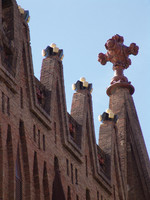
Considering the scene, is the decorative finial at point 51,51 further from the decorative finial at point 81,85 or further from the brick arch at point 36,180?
the brick arch at point 36,180

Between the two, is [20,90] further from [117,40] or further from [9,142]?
[117,40]

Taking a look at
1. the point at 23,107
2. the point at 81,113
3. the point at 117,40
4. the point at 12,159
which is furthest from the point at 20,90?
the point at 117,40

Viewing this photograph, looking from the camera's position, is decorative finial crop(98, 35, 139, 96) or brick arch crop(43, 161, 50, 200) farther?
decorative finial crop(98, 35, 139, 96)

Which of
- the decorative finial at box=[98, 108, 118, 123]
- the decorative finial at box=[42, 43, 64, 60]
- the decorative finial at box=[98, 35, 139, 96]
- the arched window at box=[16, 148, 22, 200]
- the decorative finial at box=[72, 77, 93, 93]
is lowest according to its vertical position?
the arched window at box=[16, 148, 22, 200]

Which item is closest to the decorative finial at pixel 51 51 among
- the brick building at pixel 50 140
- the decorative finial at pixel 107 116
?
the brick building at pixel 50 140

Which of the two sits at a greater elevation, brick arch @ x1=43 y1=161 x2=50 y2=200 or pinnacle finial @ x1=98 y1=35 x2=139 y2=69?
pinnacle finial @ x1=98 y1=35 x2=139 y2=69

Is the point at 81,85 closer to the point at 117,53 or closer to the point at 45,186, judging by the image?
the point at 45,186

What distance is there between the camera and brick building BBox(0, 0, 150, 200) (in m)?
31.8

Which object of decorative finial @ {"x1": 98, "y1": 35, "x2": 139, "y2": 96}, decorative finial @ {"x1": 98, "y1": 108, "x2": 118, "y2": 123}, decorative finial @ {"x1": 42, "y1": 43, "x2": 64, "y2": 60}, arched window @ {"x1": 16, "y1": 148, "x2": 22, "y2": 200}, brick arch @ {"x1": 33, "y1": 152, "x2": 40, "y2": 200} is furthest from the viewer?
decorative finial @ {"x1": 98, "y1": 35, "x2": 139, "y2": 96}

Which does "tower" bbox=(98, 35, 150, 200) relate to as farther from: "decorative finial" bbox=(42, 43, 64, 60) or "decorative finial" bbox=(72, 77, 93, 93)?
"decorative finial" bbox=(42, 43, 64, 60)

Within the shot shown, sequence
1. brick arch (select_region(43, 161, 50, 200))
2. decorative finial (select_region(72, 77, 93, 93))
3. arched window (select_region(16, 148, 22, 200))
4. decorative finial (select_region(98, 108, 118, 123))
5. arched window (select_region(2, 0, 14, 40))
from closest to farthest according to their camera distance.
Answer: arched window (select_region(16, 148, 22, 200)) → brick arch (select_region(43, 161, 50, 200)) → arched window (select_region(2, 0, 14, 40)) → decorative finial (select_region(72, 77, 93, 93)) → decorative finial (select_region(98, 108, 118, 123))

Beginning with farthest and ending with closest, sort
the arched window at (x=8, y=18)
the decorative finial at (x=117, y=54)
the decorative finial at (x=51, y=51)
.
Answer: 1. the decorative finial at (x=117, y=54)
2. the decorative finial at (x=51, y=51)
3. the arched window at (x=8, y=18)

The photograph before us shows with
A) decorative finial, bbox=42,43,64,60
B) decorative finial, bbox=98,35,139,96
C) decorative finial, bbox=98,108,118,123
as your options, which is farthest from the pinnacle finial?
decorative finial, bbox=42,43,64,60

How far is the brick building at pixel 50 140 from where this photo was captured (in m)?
31.8
